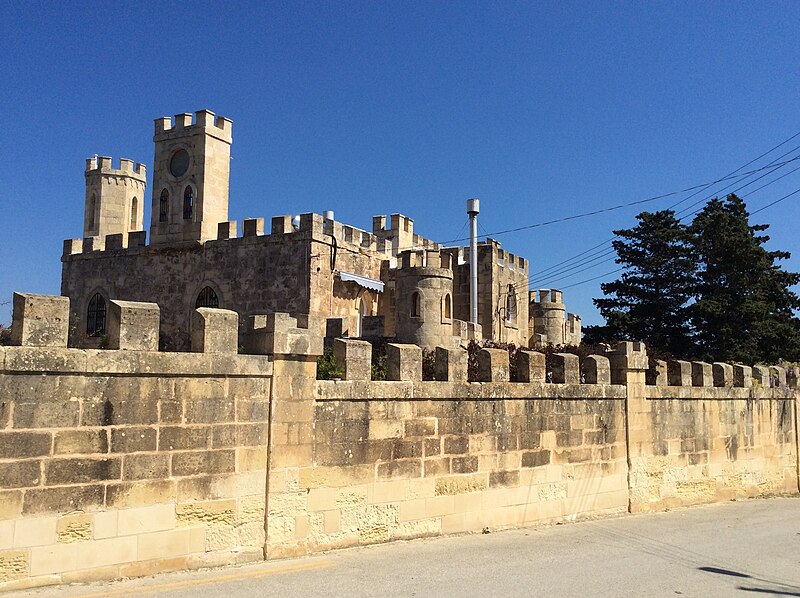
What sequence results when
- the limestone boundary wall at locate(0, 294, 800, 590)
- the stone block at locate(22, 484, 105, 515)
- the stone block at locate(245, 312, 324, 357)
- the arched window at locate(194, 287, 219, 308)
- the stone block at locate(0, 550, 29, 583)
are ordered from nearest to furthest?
the stone block at locate(0, 550, 29, 583) → the stone block at locate(22, 484, 105, 515) → the limestone boundary wall at locate(0, 294, 800, 590) → the stone block at locate(245, 312, 324, 357) → the arched window at locate(194, 287, 219, 308)

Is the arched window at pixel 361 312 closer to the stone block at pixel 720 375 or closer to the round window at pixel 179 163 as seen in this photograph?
the round window at pixel 179 163

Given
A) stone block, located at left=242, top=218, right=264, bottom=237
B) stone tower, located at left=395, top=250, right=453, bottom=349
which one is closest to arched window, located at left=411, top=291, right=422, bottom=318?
stone tower, located at left=395, top=250, right=453, bottom=349

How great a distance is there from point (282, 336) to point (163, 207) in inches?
828

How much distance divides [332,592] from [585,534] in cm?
504

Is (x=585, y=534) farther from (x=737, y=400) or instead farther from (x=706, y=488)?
(x=737, y=400)

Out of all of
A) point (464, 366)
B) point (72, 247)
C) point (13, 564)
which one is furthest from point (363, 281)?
point (13, 564)

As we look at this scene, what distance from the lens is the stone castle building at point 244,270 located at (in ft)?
78.6

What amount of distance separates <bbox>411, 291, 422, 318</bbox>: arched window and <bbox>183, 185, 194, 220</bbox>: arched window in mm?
8850

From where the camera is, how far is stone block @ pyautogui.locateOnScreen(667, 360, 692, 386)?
14445mm

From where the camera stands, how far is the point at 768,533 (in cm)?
1187

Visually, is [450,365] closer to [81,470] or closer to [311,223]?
[81,470]

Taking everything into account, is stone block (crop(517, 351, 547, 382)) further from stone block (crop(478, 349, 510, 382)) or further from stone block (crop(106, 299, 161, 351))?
stone block (crop(106, 299, 161, 351))

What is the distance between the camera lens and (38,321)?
649cm

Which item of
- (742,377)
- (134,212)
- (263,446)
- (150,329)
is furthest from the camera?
(134,212)
